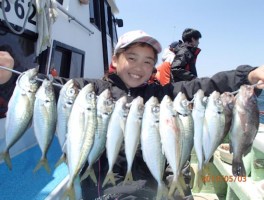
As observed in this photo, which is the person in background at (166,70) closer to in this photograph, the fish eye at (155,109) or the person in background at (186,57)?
the person in background at (186,57)

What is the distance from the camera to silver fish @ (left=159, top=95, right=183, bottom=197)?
7.18ft

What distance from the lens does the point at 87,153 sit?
7.01ft

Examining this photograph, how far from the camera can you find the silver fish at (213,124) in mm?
2223

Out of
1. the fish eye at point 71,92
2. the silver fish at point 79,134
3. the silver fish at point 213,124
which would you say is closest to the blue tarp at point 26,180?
the silver fish at point 79,134

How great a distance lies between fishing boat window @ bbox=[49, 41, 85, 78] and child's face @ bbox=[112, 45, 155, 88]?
2320 millimetres

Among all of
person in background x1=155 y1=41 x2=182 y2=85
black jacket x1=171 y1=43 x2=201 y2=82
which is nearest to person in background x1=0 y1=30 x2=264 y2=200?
person in background x1=155 y1=41 x2=182 y2=85

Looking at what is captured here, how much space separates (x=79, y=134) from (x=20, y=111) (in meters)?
0.45

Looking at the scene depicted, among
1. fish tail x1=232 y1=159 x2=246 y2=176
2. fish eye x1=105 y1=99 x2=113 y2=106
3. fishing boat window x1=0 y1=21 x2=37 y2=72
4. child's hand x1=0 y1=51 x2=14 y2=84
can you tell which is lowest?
fish tail x1=232 y1=159 x2=246 y2=176

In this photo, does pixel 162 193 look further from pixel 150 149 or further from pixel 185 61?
pixel 185 61

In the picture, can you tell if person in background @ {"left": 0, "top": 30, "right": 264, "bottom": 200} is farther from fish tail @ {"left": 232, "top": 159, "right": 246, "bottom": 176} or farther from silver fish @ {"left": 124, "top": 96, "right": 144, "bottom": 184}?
fish tail @ {"left": 232, "top": 159, "right": 246, "bottom": 176}

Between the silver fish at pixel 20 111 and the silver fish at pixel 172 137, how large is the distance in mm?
936

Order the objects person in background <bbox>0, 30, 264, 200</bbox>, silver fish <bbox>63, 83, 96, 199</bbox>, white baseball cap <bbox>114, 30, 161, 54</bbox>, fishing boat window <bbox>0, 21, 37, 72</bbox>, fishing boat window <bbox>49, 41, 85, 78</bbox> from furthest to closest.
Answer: fishing boat window <bbox>49, 41, 85, 78</bbox> < fishing boat window <bbox>0, 21, 37, 72</bbox> < white baseball cap <bbox>114, 30, 161, 54</bbox> < person in background <bbox>0, 30, 264, 200</bbox> < silver fish <bbox>63, 83, 96, 199</bbox>

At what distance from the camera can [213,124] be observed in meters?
2.22

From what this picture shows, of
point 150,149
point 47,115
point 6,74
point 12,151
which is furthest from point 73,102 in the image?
point 12,151
